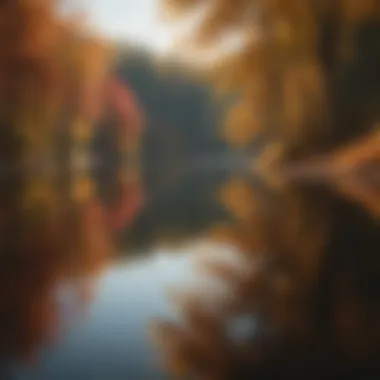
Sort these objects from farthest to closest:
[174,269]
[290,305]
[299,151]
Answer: [299,151]
[174,269]
[290,305]

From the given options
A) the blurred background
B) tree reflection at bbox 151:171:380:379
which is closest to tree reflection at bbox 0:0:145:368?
the blurred background

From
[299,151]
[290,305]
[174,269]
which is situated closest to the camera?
[290,305]

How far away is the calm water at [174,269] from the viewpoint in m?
0.77

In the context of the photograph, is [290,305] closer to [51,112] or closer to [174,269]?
[174,269]

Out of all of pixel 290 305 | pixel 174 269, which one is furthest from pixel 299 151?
pixel 290 305

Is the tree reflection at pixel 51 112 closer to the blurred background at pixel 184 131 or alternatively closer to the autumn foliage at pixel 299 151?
the blurred background at pixel 184 131

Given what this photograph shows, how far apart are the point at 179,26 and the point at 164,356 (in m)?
1.01

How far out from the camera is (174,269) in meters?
1.11

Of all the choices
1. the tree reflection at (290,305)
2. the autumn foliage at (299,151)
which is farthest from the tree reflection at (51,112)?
the tree reflection at (290,305)

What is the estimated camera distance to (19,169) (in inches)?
65.6

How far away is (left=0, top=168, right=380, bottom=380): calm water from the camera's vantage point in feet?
2.52

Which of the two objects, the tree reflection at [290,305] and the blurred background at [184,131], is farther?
the blurred background at [184,131]

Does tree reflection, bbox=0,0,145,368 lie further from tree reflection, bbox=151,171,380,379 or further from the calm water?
tree reflection, bbox=151,171,380,379

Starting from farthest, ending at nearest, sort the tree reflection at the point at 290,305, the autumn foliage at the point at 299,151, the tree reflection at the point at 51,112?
1. the tree reflection at the point at 51,112
2. the autumn foliage at the point at 299,151
3. the tree reflection at the point at 290,305
